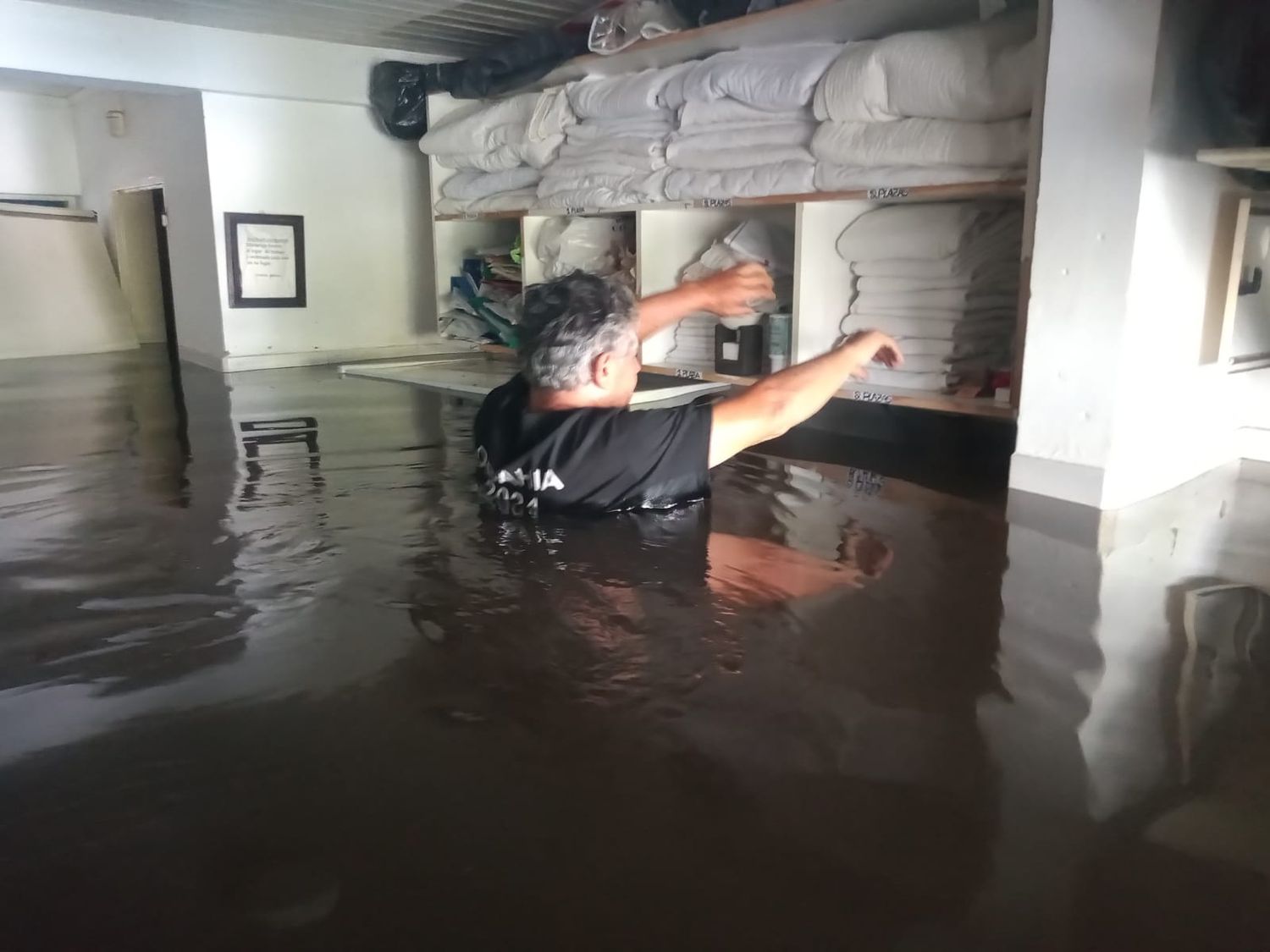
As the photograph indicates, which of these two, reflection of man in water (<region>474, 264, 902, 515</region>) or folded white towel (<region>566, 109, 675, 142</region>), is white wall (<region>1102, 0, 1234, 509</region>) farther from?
folded white towel (<region>566, 109, 675, 142</region>)

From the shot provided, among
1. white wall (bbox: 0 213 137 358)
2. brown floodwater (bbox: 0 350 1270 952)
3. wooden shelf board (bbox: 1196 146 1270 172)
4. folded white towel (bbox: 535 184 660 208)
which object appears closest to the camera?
brown floodwater (bbox: 0 350 1270 952)

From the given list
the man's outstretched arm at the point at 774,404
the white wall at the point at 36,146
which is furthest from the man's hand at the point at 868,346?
the white wall at the point at 36,146

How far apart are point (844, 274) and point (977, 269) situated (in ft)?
1.21

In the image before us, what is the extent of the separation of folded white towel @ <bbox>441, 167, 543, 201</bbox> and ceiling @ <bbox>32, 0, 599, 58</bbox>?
53 cm

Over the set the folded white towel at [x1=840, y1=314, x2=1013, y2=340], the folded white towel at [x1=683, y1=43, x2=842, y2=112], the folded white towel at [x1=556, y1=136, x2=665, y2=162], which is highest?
the folded white towel at [x1=683, y1=43, x2=842, y2=112]

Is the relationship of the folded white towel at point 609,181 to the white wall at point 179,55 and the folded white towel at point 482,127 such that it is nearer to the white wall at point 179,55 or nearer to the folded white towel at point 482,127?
the folded white towel at point 482,127

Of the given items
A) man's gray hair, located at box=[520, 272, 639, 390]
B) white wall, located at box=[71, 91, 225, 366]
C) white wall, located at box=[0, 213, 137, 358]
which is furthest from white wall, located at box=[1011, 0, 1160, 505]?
white wall, located at box=[0, 213, 137, 358]

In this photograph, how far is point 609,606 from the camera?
53.8 inches

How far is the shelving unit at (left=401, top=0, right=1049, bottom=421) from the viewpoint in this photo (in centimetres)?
215

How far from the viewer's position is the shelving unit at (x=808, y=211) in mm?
2154

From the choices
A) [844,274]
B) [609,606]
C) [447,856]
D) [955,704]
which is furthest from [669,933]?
[844,274]

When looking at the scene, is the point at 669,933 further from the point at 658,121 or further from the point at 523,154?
the point at 523,154

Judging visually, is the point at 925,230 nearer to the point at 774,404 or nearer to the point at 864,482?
the point at 864,482

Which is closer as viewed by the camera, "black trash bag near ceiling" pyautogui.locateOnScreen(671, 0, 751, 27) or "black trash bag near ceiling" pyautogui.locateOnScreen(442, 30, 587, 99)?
"black trash bag near ceiling" pyautogui.locateOnScreen(671, 0, 751, 27)
